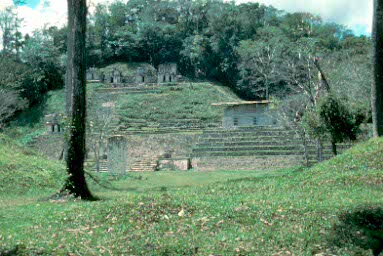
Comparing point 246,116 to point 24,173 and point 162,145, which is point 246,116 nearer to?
point 162,145

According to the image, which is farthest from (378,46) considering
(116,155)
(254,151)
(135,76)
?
(135,76)

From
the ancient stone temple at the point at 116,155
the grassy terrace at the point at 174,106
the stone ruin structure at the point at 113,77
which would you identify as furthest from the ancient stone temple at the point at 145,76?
the ancient stone temple at the point at 116,155

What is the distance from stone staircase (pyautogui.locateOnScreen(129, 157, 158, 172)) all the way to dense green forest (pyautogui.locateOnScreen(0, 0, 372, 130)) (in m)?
15.8

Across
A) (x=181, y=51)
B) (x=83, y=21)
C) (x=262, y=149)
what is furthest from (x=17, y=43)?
(x=83, y=21)

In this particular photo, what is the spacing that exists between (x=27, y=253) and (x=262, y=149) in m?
22.7

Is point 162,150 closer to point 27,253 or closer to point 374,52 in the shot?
point 374,52

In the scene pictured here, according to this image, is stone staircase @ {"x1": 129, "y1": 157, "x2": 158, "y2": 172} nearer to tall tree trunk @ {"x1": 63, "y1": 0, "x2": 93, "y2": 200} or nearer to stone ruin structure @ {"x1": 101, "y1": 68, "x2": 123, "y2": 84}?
tall tree trunk @ {"x1": 63, "y1": 0, "x2": 93, "y2": 200}

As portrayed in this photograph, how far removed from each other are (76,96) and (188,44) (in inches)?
2299

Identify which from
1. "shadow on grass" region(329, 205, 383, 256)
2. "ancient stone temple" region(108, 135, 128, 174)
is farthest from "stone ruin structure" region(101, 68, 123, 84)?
"shadow on grass" region(329, 205, 383, 256)

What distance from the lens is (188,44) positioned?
68.4 meters

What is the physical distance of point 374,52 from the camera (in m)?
12.6

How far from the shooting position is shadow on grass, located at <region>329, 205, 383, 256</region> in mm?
5816

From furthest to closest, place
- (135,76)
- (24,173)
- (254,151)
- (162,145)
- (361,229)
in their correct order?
1. (135,76)
2. (162,145)
3. (254,151)
4. (24,173)
5. (361,229)

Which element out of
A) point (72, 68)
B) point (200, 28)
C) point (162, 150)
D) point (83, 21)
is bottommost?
point (162, 150)
